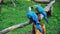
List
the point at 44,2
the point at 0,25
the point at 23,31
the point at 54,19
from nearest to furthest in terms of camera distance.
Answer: the point at 23,31, the point at 0,25, the point at 54,19, the point at 44,2

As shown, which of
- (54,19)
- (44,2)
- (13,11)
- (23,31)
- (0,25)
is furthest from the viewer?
(44,2)

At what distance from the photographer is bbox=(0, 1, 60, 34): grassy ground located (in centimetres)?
564

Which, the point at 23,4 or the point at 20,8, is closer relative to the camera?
the point at 20,8

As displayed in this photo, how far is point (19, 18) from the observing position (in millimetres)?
6637

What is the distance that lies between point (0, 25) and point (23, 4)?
2671 millimetres

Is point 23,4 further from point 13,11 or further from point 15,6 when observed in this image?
point 13,11

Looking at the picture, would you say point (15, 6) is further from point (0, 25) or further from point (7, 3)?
point (0, 25)

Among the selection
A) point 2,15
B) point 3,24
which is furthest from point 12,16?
point 3,24

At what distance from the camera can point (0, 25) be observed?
19.5 ft

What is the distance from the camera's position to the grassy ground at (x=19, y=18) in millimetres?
5636

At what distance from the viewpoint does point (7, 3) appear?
840cm

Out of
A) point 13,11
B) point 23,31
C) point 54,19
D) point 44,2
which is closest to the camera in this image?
point 23,31

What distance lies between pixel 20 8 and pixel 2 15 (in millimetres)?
1104

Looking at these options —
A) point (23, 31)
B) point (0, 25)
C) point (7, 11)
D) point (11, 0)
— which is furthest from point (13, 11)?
point (23, 31)
